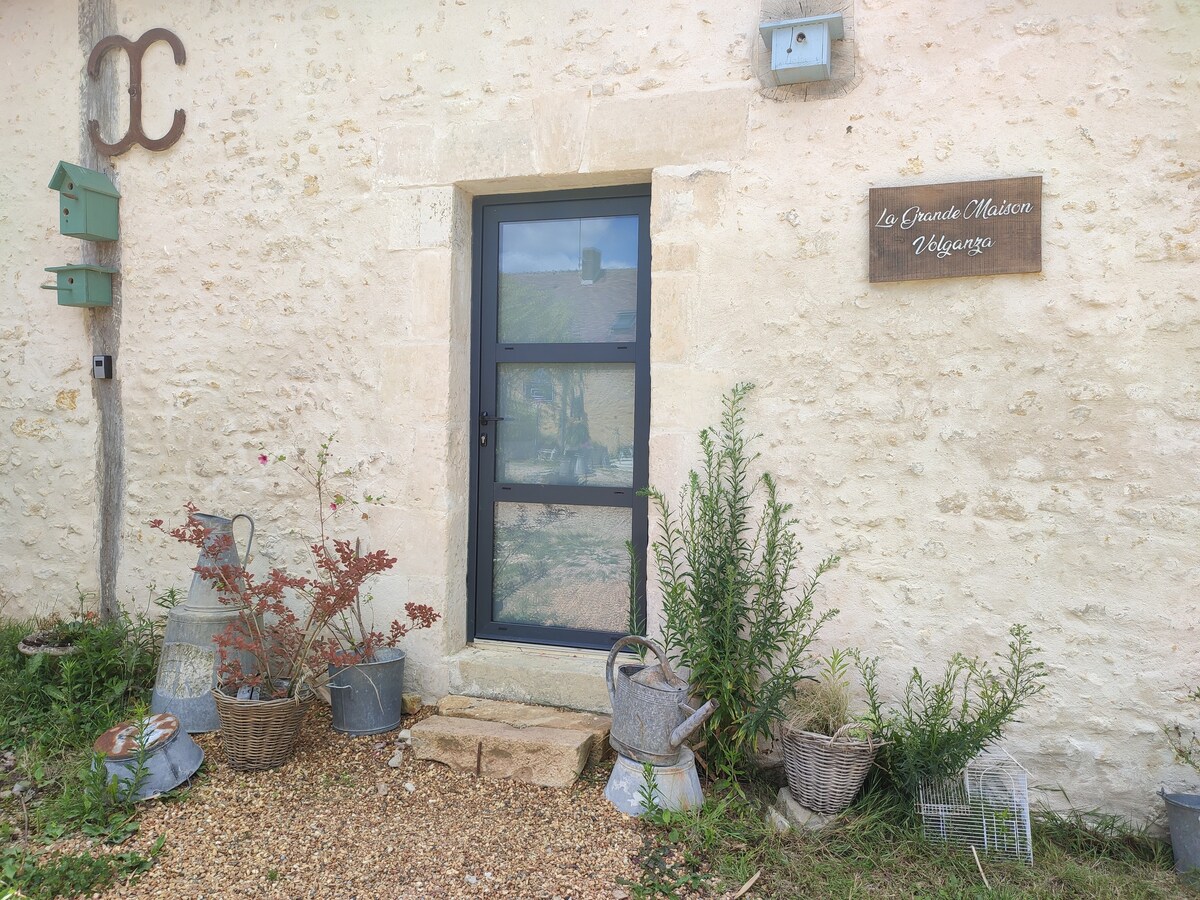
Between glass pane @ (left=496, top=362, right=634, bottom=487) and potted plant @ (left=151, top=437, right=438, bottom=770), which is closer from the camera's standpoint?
A: potted plant @ (left=151, top=437, right=438, bottom=770)

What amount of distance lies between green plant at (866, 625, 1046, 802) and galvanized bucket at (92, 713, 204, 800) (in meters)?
2.41

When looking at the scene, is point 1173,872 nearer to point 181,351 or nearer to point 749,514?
point 749,514

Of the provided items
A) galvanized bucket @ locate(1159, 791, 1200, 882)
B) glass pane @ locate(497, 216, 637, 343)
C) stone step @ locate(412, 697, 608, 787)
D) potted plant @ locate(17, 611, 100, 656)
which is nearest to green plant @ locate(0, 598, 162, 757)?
potted plant @ locate(17, 611, 100, 656)

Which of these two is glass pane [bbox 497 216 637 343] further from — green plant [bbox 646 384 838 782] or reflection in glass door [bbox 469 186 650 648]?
green plant [bbox 646 384 838 782]

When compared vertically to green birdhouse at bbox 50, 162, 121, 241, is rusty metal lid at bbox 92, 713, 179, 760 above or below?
below

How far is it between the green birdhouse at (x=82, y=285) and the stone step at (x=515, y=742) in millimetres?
2594

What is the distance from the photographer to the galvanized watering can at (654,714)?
8.98ft

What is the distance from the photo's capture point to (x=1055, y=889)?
241cm

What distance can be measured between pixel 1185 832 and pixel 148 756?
3360 mm

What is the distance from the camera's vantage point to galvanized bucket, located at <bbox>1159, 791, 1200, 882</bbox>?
2.49 metres

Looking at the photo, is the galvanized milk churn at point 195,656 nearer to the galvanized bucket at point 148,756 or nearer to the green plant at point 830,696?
the galvanized bucket at point 148,756

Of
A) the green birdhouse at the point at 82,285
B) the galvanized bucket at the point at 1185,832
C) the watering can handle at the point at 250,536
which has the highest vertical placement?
the green birdhouse at the point at 82,285

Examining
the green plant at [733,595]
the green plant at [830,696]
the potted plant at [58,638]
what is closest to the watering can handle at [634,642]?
the green plant at [733,595]

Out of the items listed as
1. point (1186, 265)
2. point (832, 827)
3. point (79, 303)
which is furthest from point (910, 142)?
point (79, 303)
